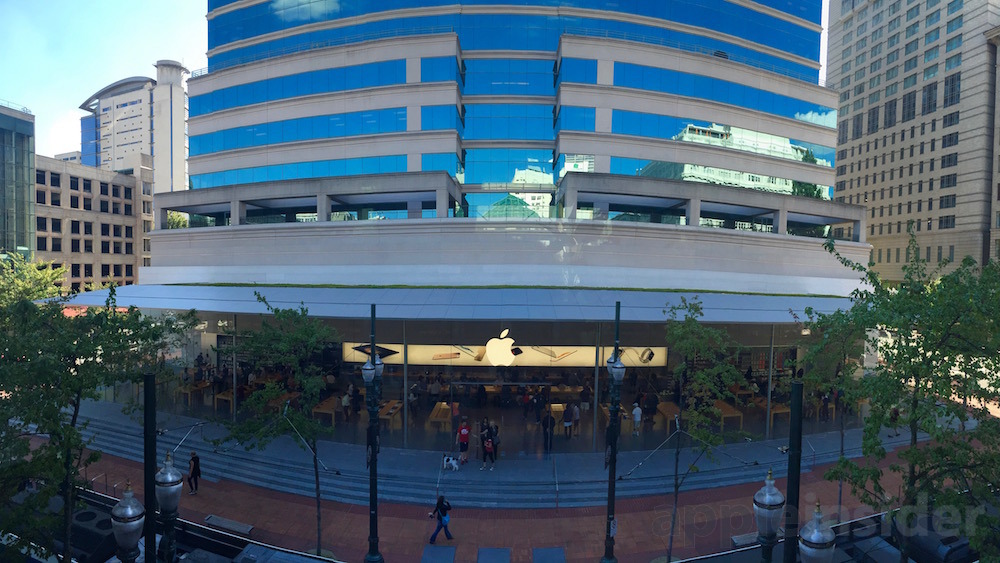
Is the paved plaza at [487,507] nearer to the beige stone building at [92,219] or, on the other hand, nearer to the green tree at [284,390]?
the green tree at [284,390]

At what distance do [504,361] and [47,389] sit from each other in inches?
532

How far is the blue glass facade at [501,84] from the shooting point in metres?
27.5

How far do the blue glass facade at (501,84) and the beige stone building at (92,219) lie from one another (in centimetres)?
4394

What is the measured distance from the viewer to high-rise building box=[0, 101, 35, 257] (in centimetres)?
5062

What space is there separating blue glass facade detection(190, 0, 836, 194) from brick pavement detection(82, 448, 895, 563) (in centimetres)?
1959

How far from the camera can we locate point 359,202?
93.2ft

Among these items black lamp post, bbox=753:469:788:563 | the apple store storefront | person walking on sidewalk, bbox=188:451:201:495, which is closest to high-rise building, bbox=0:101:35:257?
the apple store storefront

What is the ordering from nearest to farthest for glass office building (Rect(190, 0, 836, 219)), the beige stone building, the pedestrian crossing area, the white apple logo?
the pedestrian crossing area → the white apple logo → glass office building (Rect(190, 0, 836, 219)) → the beige stone building

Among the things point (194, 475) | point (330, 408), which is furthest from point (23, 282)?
point (194, 475)

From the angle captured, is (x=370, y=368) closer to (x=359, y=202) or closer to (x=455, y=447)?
(x=455, y=447)

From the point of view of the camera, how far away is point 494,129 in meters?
28.9

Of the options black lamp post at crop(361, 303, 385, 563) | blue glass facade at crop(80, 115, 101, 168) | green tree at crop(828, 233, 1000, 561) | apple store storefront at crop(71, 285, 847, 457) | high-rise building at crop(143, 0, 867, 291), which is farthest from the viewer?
blue glass facade at crop(80, 115, 101, 168)

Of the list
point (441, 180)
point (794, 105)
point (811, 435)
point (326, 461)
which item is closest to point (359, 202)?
point (441, 180)

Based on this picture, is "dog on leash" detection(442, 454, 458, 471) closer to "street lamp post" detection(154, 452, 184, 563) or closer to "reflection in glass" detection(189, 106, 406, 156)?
"street lamp post" detection(154, 452, 184, 563)
